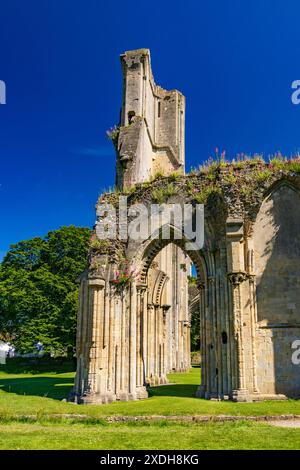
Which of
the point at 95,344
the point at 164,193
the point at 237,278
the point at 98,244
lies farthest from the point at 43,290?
the point at 237,278

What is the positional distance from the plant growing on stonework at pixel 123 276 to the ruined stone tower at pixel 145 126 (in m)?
5.52

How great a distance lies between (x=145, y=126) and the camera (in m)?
27.7

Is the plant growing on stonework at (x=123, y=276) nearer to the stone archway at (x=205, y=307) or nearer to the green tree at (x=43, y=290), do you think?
the stone archway at (x=205, y=307)

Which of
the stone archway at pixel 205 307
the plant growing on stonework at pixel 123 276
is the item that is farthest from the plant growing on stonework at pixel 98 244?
the plant growing on stonework at pixel 123 276

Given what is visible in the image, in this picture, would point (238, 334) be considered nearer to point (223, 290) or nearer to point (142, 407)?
point (223, 290)

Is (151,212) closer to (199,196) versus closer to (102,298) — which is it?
(199,196)

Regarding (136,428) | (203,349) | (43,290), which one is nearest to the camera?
(136,428)

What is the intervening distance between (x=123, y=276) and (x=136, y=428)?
6.63 metres

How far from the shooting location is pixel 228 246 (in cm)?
1484

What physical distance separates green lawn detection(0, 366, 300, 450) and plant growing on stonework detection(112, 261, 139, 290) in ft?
13.4

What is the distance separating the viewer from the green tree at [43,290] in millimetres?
29203

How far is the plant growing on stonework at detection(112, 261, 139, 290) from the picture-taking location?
15.9 m

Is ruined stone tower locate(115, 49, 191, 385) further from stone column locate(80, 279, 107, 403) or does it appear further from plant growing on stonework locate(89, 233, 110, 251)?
stone column locate(80, 279, 107, 403)
